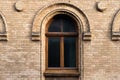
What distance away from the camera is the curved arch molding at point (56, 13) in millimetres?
16781

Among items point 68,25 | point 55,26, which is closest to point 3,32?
point 55,26

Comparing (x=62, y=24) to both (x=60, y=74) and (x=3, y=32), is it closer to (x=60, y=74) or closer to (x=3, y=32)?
(x=60, y=74)

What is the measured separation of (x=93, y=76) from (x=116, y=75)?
82 cm

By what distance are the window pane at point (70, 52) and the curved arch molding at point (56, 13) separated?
604mm

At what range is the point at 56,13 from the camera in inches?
669

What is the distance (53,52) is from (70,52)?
0.63 metres

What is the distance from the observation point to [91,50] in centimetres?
1673

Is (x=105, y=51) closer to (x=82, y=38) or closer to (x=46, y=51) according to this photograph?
(x=82, y=38)

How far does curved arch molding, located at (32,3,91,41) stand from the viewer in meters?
16.8

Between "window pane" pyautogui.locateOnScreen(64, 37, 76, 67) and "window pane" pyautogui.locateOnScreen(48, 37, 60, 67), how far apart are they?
294 millimetres

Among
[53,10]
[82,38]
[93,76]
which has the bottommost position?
[93,76]

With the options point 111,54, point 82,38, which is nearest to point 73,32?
point 82,38

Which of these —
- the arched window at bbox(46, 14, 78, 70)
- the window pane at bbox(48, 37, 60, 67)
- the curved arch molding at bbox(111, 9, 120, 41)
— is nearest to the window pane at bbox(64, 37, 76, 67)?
the arched window at bbox(46, 14, 78, 70)

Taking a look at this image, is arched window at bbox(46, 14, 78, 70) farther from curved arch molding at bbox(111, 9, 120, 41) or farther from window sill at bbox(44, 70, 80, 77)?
curved arch molding at bbox(111, 9, 120, 41)
